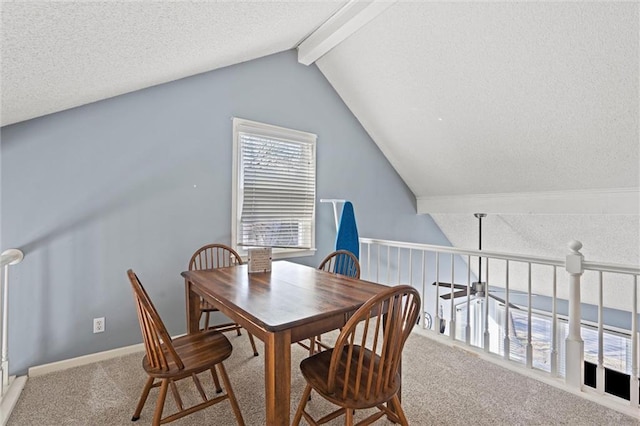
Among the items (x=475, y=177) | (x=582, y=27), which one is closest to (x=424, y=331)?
(x=475, y=177)

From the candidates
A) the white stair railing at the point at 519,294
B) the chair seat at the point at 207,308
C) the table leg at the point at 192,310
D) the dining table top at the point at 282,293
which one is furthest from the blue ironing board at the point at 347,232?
the table leg at the point at 192,310

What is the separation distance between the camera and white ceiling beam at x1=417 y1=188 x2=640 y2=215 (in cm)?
281

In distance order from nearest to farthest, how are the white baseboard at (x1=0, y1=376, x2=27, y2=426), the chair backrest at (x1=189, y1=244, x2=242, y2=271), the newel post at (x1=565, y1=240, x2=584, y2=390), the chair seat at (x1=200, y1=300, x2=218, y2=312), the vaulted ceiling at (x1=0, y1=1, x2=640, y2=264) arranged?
1. the vaulted ceiling at (x1=0, y1=1, x2=640, y2=264)
2. the white baseboard at (x1=0, y1=376, x2=27, y2=426)
3. the newel post at (x1=565, y1=240, x2=584, y2=390)
4. the chair seat at (x1=200, y1=300, x2=218, y2=312)
5. the chair backrest at (x1=189, y1=244, x2=242, y2=271)

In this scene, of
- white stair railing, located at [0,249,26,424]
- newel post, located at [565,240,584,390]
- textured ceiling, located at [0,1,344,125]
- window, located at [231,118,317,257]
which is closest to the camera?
textured ceiling, located at [0,1,344,125]

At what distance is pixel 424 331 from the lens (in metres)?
3.06

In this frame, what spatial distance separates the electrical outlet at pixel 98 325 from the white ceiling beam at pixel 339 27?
320cm

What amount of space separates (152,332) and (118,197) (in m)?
1.51

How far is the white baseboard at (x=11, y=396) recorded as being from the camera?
1.76 metres

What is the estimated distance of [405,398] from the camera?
1979mm

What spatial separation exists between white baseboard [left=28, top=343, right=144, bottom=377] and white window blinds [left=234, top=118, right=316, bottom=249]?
4.14 feet

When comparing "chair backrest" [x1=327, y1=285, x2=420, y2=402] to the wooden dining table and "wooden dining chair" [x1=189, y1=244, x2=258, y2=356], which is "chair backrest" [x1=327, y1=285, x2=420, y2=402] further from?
"wooden dining chair" [x1=189, y1=244, x2=258, y2=356]

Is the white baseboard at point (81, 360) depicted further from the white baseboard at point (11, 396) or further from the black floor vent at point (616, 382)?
the black floor vent at point (616, 382)

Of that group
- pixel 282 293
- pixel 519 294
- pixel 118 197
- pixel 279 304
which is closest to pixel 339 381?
pixel 279 304

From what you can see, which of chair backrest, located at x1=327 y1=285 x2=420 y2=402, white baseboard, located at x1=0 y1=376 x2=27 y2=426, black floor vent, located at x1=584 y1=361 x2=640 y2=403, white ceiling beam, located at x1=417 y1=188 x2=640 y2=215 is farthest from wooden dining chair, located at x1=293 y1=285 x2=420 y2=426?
black floor vent, located at x1=584 y1=361 x2=640 y2=403
